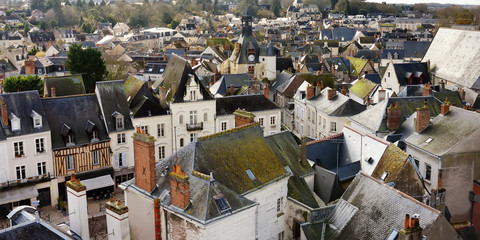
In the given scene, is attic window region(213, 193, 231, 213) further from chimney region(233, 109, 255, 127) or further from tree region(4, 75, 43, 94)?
tree region(4, 75, 43, 94)

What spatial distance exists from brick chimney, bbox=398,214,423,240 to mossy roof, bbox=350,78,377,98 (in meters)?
28.8

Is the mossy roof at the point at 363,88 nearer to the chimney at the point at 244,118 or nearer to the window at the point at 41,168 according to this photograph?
the chimney at the point at 244,118

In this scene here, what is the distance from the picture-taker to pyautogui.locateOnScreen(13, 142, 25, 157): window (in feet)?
99.0

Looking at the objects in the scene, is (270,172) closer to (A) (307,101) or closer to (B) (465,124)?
(B) (465,124)

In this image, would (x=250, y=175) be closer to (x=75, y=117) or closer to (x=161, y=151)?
(x=161, y=151)

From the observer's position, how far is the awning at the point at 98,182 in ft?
103

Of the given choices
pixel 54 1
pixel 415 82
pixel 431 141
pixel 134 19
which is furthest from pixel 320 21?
pixel 431 141

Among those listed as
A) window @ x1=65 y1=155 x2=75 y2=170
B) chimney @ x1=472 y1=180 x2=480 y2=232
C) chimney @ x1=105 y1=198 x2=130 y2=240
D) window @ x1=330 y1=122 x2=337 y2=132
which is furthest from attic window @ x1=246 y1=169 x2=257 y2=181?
window @ x1=330 y1=122 x2=337 y2=132

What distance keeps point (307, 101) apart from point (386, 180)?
1911 cm

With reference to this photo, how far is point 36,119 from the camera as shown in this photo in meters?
30.9

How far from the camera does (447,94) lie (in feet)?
125

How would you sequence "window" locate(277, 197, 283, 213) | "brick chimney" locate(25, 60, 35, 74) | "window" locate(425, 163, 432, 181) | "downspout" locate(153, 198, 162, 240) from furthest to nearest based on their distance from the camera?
"brick chimney" locate(25, 60, 35, 74) < "window" locate(425, 163, 432, 181) < "window" locate(277, 197, 283, 213) < "downspout" locate(153, 198, 162, 240)

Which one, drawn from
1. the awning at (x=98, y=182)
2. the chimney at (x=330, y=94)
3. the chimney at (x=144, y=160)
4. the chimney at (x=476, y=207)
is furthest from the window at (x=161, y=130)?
the chimney at (x=476, y=207)

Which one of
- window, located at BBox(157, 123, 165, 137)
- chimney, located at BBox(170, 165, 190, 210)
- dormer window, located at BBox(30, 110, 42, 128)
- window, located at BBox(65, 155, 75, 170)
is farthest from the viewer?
window, located at BBox(157, 123, 165, 137)
